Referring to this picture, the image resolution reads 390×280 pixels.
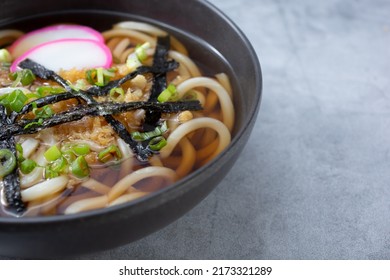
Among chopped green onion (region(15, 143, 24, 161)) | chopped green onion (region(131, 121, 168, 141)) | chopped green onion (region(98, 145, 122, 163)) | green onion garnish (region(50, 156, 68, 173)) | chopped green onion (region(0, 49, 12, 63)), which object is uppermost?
chopped green onion (region(0, 49, 12, 63))

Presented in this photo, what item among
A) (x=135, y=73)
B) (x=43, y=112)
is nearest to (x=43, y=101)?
(x=43, y=112)

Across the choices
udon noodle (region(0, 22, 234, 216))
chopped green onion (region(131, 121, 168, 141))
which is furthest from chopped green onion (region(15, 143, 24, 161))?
chopped green onion (region(131, 121, 168, 141))

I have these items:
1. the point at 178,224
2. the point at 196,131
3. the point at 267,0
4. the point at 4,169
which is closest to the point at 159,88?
the point at 196,131

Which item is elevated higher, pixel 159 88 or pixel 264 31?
pixel 159 88

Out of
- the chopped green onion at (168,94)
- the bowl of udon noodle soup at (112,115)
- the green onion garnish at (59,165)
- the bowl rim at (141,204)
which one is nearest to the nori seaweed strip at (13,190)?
the bowl of udon noodle soup at (112,115)

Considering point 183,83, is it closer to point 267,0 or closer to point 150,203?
point 150,203

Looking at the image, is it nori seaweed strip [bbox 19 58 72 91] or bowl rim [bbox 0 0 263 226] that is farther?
nori seaweed strip [bbox 19 58 72 91]

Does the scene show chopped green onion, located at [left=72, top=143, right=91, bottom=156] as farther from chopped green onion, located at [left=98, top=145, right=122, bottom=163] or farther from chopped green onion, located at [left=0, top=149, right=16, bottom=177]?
chopped green onion, located at [left=0, top=149, right=16, bottom=177]

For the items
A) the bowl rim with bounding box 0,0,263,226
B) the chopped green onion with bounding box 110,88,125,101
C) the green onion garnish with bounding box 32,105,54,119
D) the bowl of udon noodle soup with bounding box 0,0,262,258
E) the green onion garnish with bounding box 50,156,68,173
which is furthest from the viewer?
the chopped green onion with bounding box 110,88,125,101
